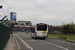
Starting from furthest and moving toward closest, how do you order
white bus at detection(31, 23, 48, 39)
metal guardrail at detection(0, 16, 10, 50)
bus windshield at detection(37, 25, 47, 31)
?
bus windshield at detection(37, 25, 47, 31), white bus at detection(31, 23, 48, 39), metal guardrail at detection(0, 16, 10, 50)

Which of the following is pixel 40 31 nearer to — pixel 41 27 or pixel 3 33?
pixel 41 27

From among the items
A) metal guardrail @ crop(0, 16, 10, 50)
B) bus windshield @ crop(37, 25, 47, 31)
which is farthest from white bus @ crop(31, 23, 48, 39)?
metal guardrail @ crop(0, 16, 10, 50)

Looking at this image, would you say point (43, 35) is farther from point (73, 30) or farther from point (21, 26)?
point (21, 26)

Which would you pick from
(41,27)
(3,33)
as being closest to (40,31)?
(41,27)

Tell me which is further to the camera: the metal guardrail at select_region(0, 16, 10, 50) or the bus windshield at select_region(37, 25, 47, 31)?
the bus windshield at select_region(37, 25, 47, 31)

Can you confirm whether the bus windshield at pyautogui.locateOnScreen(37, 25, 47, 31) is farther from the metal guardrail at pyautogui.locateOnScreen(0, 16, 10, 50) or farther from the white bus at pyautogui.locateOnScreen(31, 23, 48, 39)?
the metal guardrail at pyautogui.locateOnScreen(0, 16, 10, 50)

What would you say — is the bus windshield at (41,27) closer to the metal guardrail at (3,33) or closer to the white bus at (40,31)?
the white bus at (40,31)

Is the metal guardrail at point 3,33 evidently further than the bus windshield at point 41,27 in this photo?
No

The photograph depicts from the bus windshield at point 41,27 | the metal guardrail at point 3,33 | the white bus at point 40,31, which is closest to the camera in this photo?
the metal guardrail at point 3,33

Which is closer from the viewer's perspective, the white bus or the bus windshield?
the white bus

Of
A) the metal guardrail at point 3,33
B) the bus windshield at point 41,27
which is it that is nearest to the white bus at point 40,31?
the bus windshield at point 41,27

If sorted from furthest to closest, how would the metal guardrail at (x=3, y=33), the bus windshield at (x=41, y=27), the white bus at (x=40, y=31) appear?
1. the bus windshield at (x=41, y=27)
2. the white bus at (x=40, y=31)
3. the metal guardrail at (x=3, y=33)

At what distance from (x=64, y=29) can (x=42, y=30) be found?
42713 mm

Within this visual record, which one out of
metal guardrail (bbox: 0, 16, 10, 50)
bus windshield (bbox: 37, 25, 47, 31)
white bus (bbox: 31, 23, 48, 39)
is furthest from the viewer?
bus windshield (bbox: 37, 25, 47, 31)
